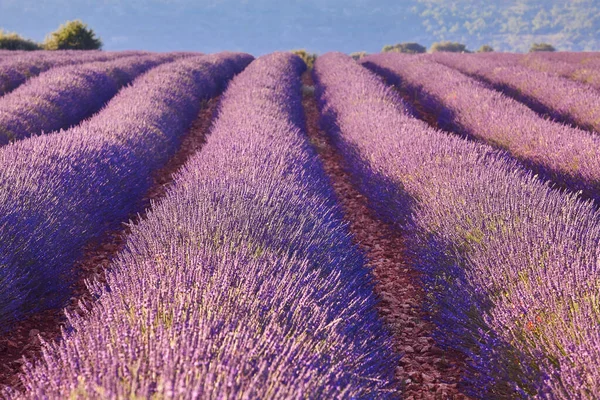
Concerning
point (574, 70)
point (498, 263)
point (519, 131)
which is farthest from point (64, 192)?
point (574, 70)

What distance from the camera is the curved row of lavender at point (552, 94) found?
24.5 feet

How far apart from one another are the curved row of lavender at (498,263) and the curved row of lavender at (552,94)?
344 cm

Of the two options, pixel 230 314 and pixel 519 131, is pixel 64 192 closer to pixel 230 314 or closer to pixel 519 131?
pixel 230 314

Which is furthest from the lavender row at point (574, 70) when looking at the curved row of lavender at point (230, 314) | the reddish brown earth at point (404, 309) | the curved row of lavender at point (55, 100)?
the curved row of lavender at point (230, 314)

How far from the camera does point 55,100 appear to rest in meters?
7.50

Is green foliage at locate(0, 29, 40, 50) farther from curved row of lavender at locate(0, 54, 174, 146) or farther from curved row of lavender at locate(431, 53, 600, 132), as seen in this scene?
curved row of lavender at locate(431, 53, 600, 132)

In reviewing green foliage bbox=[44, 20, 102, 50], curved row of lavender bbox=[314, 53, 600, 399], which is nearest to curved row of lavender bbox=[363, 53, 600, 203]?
curved row of lavender bbox=[314, 53, 600, 399]

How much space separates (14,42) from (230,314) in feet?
79.0

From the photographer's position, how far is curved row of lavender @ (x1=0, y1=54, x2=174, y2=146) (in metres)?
6.12

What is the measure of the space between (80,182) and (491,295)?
3058 mm

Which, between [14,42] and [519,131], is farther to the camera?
[14,42]

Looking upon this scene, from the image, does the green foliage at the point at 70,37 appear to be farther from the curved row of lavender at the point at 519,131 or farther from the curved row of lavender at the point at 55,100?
the curved row of lavender at the point at 519,131

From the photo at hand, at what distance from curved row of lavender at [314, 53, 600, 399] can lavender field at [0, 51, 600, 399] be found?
0.05 feet

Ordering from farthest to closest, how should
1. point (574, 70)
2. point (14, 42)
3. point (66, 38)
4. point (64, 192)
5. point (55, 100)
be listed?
point (66, 38) → point (14, 42) → point (574, 70) → point (55, 100) → point (64, 192)
